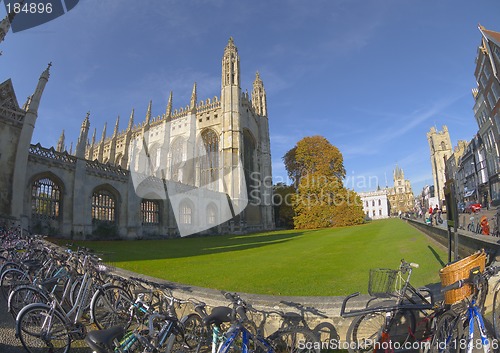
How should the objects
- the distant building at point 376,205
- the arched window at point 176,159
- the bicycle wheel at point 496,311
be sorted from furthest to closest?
the distant building at point 376,205 < the arched window at point 176,159 < the bicycle wheel at point 496,311

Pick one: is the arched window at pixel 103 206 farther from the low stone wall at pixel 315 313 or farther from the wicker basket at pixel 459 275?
the wicker basket at pixel 459 275

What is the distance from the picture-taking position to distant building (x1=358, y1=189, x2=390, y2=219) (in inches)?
3519

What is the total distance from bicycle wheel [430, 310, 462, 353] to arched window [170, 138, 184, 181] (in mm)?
36116

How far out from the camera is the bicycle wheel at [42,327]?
318cm

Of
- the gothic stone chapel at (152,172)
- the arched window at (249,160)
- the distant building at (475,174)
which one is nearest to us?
the gothic stone chapel at (152,172)

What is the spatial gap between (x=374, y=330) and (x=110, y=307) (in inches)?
140

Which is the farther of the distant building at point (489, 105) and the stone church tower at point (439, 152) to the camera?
the stone church tower at point (439, 152)

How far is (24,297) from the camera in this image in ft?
13.2

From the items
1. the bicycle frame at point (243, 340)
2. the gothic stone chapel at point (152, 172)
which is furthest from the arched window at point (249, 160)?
the bicycle frame at point (243, 340)

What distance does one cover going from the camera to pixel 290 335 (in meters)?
2.73

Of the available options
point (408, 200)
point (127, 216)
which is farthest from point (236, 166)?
point (408, 200)

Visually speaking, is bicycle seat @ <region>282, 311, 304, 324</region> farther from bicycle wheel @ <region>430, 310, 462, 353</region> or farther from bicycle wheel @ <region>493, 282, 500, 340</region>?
bicycle wheel @ <region>493, 282, 500, 340</region>

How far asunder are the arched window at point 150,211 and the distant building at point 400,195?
9429 centimetres

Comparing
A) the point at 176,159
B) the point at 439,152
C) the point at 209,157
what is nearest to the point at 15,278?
the point at 209,157
